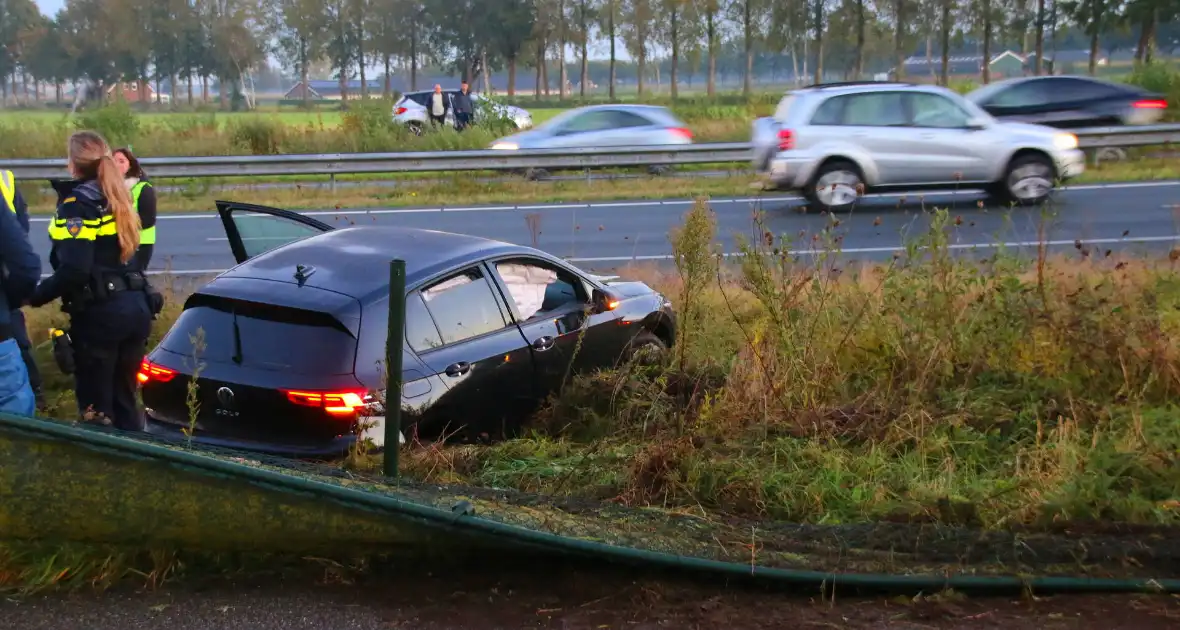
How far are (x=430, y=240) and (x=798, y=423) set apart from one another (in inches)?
90.7

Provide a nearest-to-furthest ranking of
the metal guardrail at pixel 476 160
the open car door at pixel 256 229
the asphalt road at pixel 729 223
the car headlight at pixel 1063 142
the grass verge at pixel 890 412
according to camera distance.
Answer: the grass verge at pixel 890 412, the open car door at pixel 256 229, the asphalt road at pixel 729 223, the car headlight at pixel 1063 142, the metal guardrail at pixel 476 160

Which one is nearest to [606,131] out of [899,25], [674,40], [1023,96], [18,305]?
[1023,96]

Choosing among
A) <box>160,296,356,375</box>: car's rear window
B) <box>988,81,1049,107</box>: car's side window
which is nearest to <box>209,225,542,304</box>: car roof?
<box>160,296,356,375</box>: car's rear window

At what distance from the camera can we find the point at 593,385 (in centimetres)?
636

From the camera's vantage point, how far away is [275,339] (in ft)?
17.4

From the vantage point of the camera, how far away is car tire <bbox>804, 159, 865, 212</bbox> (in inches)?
606

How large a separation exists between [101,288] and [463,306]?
71.5 inches

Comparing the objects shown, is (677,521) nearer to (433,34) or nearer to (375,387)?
(375,387)

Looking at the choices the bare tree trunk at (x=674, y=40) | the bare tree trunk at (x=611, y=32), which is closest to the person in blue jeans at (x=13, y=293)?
the bare tree trunk at (x=674, y=40)

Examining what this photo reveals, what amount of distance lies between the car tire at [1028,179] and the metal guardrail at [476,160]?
378 centimetres

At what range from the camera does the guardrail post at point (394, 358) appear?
4.57 meters

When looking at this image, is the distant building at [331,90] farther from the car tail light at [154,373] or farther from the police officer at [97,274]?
the car tail light at [154,373]

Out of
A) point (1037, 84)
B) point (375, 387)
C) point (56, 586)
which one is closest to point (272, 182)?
point (1037, 84)

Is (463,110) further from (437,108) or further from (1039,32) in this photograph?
(1039,32)
